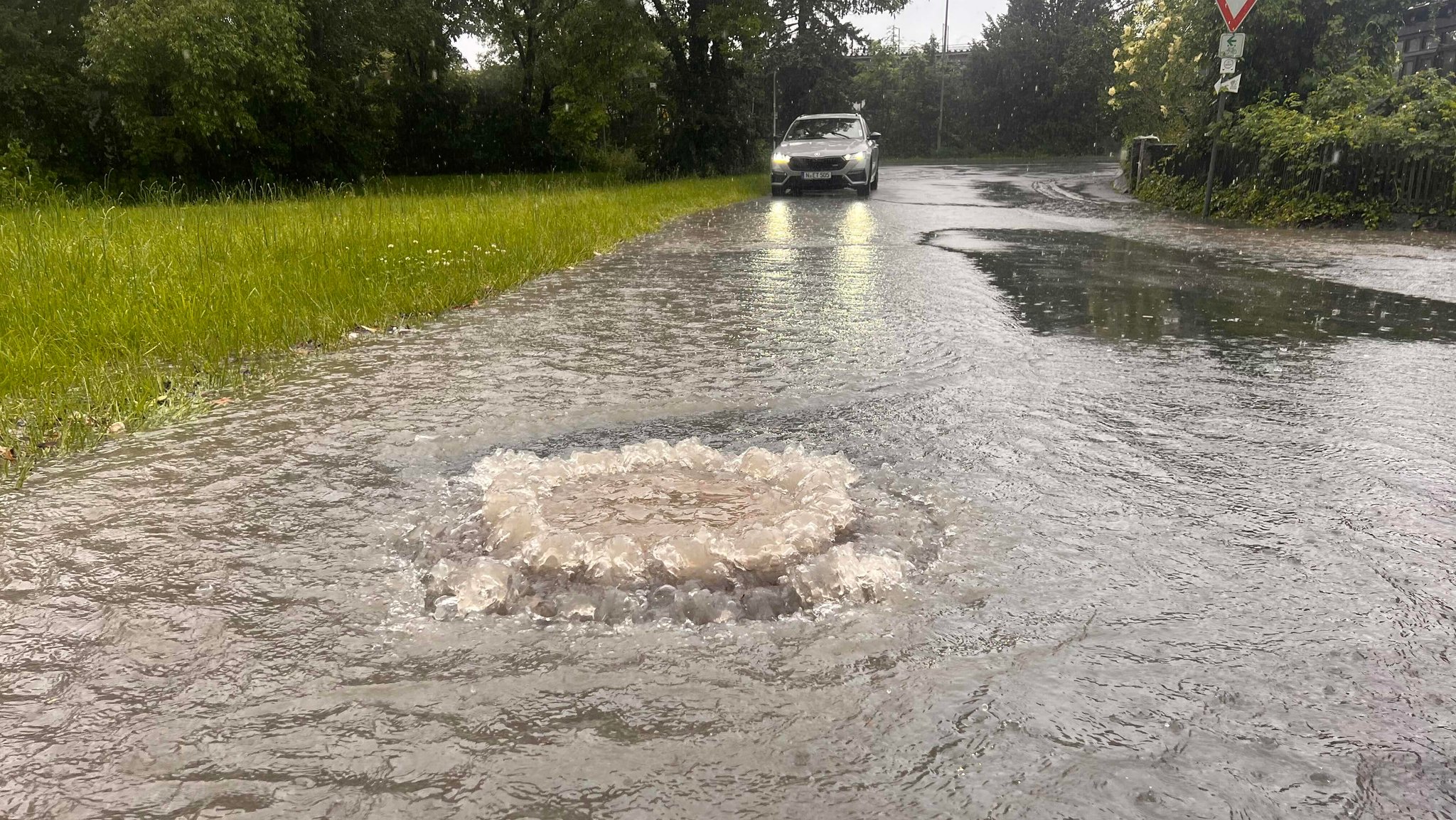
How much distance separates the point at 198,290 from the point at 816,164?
16.1m

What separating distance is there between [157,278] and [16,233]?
6.55ft

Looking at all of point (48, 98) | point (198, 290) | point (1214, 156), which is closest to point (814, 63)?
point (48, 98)

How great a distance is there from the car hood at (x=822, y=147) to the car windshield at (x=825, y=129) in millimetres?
336

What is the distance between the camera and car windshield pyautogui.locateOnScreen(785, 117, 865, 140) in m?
22.2

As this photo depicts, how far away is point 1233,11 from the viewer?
519 inches

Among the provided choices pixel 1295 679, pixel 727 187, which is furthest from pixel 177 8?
pixel 1295 679

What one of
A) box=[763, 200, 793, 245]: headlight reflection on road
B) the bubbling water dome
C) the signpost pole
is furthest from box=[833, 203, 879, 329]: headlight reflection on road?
the signpost pole

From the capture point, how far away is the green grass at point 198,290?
427 centimetres

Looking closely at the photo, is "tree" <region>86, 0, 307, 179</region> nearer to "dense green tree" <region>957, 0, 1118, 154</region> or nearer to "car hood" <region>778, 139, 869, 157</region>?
"car hood" <region>778, 139, 869, 157</region>

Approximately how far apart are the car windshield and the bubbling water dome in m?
19.7

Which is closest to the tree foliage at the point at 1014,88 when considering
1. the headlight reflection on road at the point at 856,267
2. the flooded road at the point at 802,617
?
the headlight reflection on road at the point at 856,267

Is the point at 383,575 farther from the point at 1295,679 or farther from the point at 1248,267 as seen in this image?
the point at 1248,267

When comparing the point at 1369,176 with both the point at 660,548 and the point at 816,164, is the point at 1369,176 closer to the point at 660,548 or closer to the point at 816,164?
the point at 816,164

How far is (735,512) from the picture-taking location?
9.73ft
